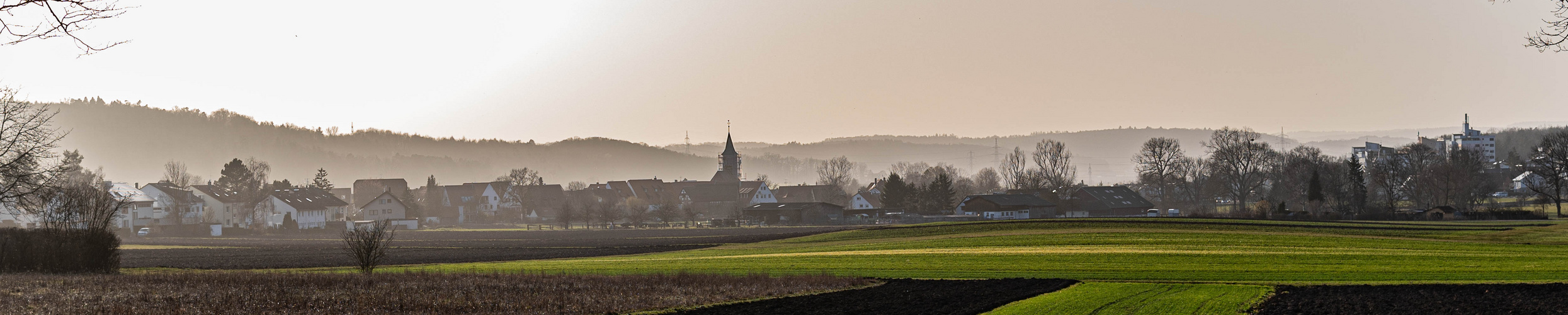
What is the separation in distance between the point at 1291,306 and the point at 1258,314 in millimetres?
1696

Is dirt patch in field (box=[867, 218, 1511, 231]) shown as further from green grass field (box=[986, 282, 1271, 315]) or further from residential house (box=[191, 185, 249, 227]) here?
residential house (box=[191, 185, 249, 227])

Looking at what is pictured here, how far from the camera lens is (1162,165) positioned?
126 m

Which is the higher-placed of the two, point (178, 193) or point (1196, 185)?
point (178, 193)

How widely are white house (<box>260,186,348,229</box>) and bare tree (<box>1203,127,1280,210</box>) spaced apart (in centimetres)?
10978

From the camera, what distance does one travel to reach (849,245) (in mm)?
54750

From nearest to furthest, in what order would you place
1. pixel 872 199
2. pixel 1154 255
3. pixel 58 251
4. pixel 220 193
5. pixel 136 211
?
1. pixel 58 251
2. pixel 1154 255
3. pixel 136 211
4. pixel 220 193
5. pixel 872 199

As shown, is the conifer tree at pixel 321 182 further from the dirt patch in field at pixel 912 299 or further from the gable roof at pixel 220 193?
the dirt patch in field at pixel 912 299

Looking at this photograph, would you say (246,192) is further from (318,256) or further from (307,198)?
(318,256)

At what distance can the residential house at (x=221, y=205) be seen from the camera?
115 m

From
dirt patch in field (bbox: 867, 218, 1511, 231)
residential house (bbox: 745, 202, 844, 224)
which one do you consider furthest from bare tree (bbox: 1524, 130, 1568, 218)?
residential house (bbox: 745, 202, 844, 224)

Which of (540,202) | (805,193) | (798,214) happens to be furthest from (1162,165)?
(540,202)

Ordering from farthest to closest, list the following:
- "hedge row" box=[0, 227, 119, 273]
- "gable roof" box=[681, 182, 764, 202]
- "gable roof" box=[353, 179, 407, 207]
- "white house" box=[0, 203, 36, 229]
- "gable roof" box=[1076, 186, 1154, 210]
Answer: "gable roof" box=[353, 179, 407, 207], "gable roof" box=[681, 182, 764, 202], "gable roof" box=[1076, 186, 1154, 210], "white house" box=[0, 203, 36, 229], "hedge row" box=[0, 227, 119, 273]

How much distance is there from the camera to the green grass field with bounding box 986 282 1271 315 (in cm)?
2309

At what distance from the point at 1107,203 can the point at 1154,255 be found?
259 feet
